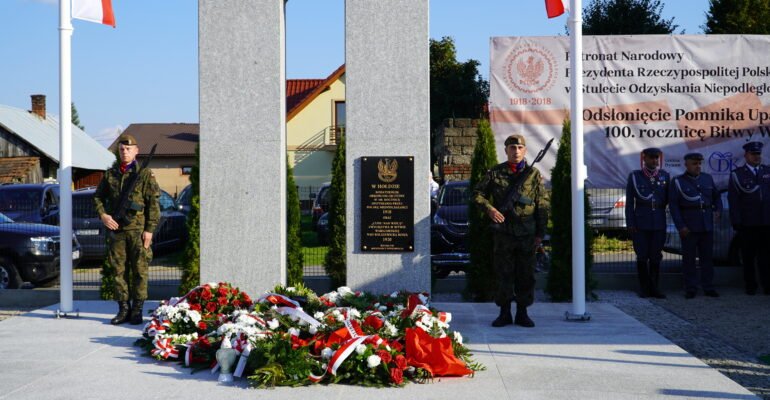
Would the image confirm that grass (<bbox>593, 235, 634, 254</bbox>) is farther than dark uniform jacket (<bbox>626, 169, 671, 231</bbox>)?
Yes

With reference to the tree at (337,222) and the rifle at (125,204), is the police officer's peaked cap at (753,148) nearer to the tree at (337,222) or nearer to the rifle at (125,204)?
the tree at (337,222)

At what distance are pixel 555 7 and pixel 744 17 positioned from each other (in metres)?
22.9

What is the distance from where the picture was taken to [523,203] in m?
8.27

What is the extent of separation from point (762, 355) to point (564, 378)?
8.62 feet

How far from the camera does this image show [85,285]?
12211 millimetres

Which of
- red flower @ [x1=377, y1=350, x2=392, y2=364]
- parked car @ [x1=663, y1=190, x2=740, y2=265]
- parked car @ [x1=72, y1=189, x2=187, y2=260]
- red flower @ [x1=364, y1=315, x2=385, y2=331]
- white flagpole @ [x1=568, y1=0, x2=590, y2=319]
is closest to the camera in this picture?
red flower @ [x1=377, y1=350, x2=392, y2=364]

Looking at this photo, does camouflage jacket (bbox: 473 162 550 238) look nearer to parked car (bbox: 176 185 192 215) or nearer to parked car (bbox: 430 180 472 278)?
parked car (bbox: 430 180 472 278)

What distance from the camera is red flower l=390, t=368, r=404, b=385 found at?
5973mm

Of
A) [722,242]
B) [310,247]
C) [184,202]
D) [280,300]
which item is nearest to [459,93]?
[184,202]

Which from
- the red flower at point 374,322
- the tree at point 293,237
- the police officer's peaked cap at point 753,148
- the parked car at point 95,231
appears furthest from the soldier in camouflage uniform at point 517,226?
the parked car at point 95,231

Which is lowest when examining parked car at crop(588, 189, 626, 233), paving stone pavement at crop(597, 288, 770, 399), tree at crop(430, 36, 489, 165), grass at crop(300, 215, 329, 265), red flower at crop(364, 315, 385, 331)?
paving stone pavement at crop(597, 288, 770, 399)

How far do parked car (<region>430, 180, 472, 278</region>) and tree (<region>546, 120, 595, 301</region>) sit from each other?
1145 millimetres

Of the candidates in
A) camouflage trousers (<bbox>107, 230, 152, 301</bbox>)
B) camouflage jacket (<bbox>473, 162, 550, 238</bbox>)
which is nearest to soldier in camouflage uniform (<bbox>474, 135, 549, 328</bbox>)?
camouflage jacket (<bbox>473, 162, 550, 238</bbox>)

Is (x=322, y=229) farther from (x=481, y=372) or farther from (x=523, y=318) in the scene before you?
(x=481, y=372)
